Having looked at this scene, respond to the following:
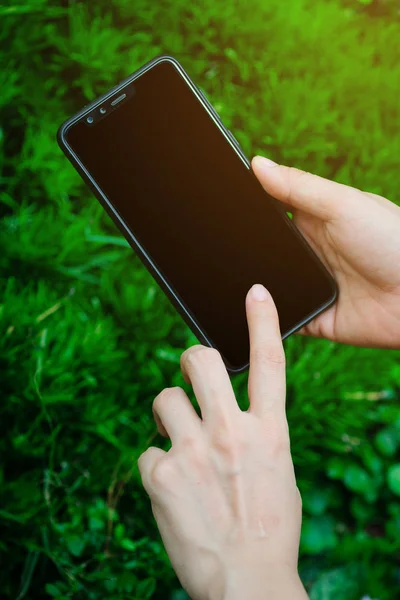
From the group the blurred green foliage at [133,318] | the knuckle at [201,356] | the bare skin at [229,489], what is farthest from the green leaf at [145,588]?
the knuckle at [201,356]

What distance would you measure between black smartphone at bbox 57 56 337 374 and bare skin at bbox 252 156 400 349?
6 cm

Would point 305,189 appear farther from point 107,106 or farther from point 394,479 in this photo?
point 394,479

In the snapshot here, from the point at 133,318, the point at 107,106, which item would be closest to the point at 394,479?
the point at 133,318

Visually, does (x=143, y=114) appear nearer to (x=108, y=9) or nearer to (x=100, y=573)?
(x=108, y=9)

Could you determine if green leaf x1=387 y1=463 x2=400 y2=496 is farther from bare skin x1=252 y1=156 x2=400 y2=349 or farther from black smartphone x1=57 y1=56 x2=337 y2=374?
black smartphone x1=57 y1=56 x2=337 y2=374

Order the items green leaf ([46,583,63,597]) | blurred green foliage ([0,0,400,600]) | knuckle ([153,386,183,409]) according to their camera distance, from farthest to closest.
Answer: blurred green foliage ([0,0,400,600]) < green leaf ([46,583,63,597]) < knuckle ([153,386,183,409])

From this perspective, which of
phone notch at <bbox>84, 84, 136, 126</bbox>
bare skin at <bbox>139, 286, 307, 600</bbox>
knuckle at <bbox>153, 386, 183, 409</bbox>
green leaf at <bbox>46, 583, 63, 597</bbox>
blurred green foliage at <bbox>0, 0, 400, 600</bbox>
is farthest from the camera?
blurred green foliage at <bbox>0, 0, 400, 600</bbox>

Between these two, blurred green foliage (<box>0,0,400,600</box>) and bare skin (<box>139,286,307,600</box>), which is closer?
bare skin (<box>139,286,307,600</box>)

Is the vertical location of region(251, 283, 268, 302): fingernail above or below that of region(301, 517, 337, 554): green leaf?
above

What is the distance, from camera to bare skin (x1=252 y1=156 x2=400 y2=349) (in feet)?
4.67

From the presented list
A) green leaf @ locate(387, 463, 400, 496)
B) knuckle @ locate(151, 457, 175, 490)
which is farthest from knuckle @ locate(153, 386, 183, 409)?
green leaf @ locate(387, 463, 400, 496)

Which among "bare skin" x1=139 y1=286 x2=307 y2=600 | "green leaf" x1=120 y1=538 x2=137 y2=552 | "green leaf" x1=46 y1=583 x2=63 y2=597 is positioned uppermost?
"bare skin" x1=139 y1=286 x2=307 y2=600

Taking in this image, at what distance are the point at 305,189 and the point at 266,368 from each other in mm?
478

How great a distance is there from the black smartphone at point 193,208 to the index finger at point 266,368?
0.28 metres
